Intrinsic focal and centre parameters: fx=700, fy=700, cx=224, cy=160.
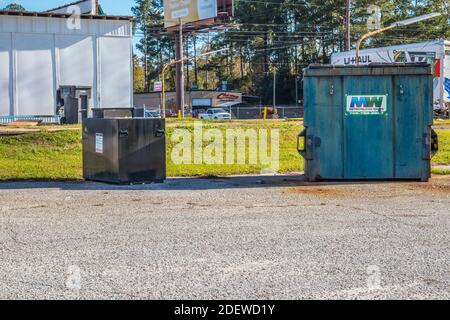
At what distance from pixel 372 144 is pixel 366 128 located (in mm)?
346

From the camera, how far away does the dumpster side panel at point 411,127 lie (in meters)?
14.1

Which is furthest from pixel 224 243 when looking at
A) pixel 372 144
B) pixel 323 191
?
pixel 372 144

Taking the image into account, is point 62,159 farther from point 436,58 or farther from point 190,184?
point 436,58

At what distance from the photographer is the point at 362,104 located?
14211 mm

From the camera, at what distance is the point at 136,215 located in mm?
9984

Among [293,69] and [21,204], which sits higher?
[293,69]

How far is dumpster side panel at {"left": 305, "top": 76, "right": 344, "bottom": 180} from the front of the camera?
1416 cm

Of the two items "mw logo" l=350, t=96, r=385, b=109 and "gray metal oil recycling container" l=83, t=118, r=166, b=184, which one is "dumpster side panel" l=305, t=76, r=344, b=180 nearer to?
"mw logo" l=350, t=96, r=385, b=109

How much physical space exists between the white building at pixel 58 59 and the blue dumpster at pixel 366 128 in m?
29.8

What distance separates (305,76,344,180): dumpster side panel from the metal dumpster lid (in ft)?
0.53

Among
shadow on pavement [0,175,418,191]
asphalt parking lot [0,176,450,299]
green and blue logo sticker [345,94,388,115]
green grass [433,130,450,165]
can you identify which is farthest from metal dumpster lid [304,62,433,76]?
green grass [433,130,450,165]

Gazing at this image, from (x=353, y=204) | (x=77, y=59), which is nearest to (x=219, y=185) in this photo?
(x=353, y=204)
